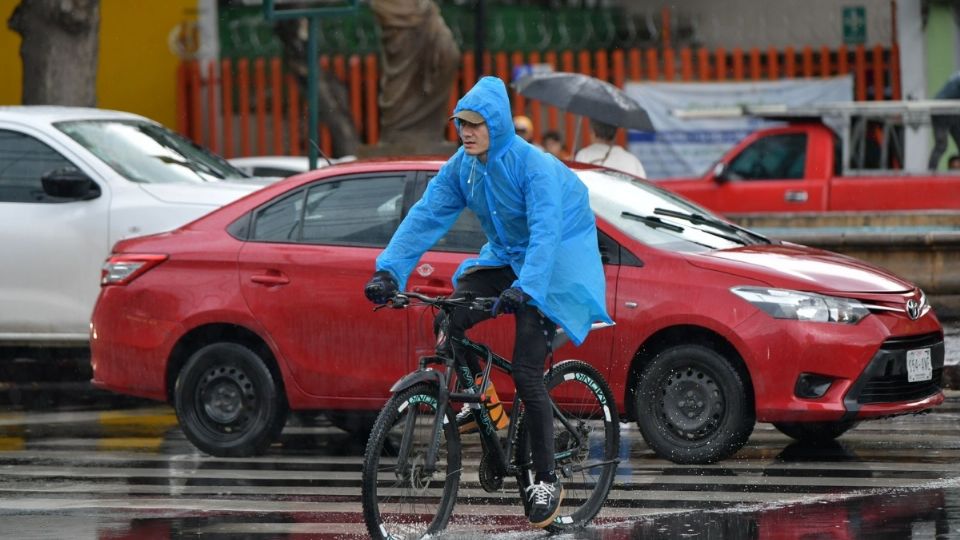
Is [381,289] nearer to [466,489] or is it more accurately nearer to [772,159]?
[466,489]

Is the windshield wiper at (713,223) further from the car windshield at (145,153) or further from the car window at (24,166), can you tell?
the car window at (24,166)

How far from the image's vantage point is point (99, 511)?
342 inches

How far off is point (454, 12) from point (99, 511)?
22.3m

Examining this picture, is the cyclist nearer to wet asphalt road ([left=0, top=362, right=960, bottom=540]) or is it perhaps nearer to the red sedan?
wet asphalt road ([left=0, top=362, right=960, bottom=540])

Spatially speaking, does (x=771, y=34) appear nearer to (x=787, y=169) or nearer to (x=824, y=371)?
(x=787, y=169)

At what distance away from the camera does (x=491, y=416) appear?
7723 millimetres

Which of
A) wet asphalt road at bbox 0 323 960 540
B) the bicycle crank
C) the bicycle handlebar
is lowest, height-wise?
wet asphalt road at bbox 0 323 960 540

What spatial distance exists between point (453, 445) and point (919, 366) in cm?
317

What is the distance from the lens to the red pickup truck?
19391 millimetres

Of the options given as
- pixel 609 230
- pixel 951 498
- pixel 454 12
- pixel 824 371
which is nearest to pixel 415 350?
pixel 609 230

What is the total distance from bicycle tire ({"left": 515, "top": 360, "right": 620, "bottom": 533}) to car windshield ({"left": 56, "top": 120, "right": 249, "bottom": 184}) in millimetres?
5847

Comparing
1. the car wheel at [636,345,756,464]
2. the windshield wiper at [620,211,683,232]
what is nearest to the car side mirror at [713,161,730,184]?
the windshield wiper at [620,211,683,232]

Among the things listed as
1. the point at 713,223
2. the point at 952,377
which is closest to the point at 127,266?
the point at 713,223

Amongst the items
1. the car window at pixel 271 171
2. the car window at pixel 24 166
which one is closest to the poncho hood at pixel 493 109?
the car window at pixel 24 166
